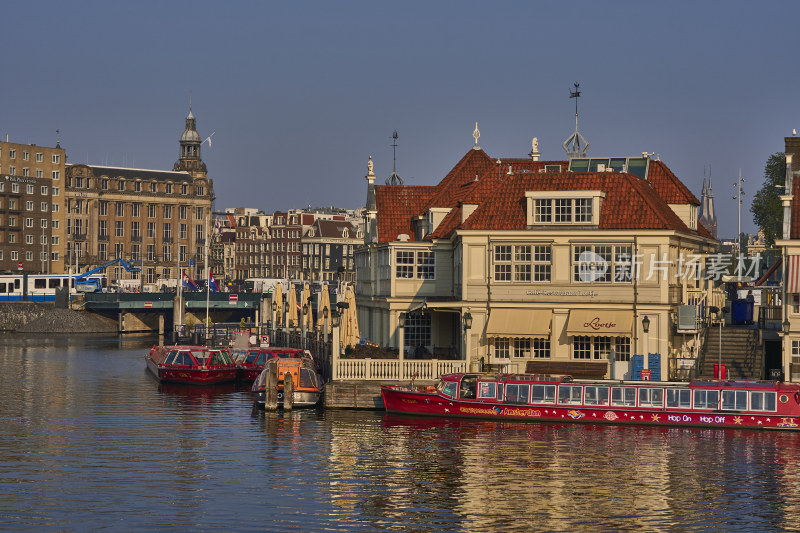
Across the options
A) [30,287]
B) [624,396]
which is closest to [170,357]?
[624,396]

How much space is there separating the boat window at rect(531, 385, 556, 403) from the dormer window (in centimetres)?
877

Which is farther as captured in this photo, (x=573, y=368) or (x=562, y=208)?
(x=562, y=208)

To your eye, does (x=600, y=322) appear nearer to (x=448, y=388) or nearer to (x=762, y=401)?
(x=448, y=388)

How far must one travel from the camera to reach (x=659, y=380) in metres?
55.2

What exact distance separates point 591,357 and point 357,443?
48.4 feet

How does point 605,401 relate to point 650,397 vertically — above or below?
below

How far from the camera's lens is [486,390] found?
52.2 m

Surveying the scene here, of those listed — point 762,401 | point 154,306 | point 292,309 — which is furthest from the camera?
point 154,306

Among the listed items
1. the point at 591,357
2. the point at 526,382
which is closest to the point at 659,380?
the point at 591,357

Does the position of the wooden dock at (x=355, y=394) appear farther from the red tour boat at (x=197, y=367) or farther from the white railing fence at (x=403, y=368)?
the red tour boat at (x=197, y=367)

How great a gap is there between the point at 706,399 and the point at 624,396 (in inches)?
133

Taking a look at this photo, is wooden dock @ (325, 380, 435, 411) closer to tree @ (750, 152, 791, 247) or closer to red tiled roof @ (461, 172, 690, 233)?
red tiled roof @ (461, 172, 690, 233)

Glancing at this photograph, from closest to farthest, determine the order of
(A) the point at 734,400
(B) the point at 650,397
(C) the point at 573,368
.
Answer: (A) the point at 734,400 < (B) the point at 650,397 < (C) the point at 573,368

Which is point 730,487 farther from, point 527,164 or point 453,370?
point 527,164
